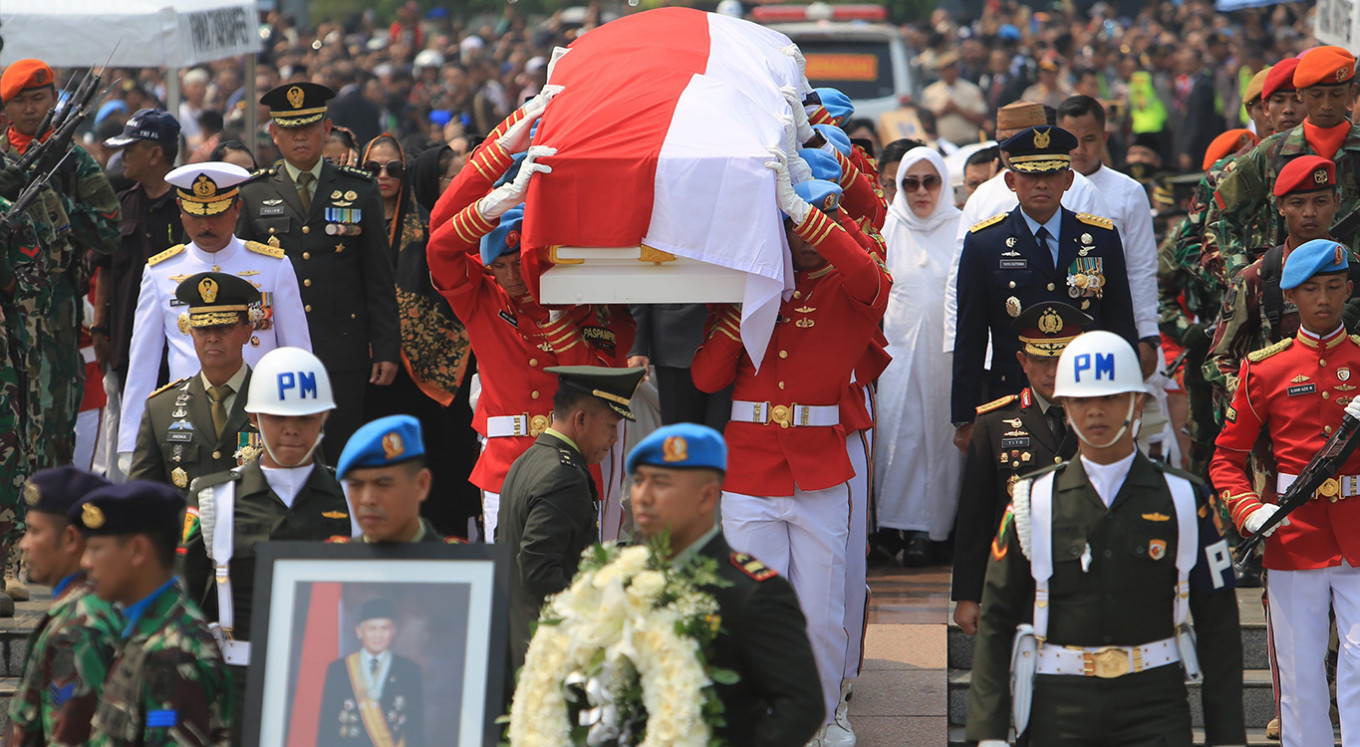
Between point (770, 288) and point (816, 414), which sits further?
point (816, 414)

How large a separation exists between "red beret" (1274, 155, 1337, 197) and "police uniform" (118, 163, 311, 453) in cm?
408

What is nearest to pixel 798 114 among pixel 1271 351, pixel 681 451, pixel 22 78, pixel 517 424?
pixel 517 424

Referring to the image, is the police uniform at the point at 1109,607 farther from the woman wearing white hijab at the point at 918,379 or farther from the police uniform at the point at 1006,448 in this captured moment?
the woman wearing white hijab at the point at 918,379

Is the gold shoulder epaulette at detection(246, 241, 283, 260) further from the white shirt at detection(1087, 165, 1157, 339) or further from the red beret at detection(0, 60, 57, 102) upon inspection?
the white shirt at detection(1087, 165, 1157, 339)

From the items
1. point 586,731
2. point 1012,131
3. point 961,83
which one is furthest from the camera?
point 961,83

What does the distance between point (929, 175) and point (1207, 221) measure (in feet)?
5.72

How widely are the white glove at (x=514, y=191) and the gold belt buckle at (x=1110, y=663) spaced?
2.53 m

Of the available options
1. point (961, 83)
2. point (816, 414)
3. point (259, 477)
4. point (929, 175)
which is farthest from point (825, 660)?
point (961, 83)

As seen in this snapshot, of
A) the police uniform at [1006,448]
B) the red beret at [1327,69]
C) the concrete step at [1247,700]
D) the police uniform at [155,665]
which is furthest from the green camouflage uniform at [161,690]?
the red beret at [1327,69]

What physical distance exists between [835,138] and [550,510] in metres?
2.41

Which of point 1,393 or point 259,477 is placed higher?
point 1,393

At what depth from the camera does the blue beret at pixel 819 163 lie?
6441 millimetres

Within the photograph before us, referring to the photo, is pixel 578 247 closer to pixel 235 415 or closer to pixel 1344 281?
pixel 235 415

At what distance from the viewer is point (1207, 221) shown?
7770mm
